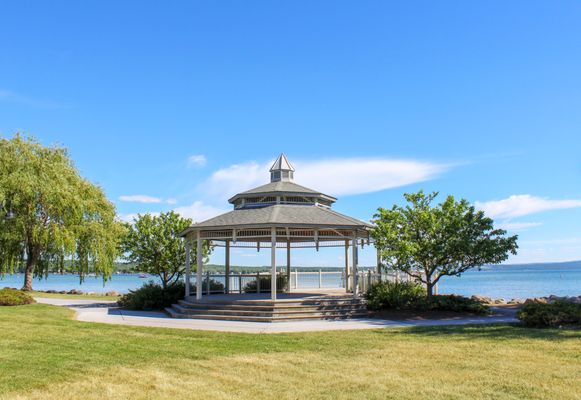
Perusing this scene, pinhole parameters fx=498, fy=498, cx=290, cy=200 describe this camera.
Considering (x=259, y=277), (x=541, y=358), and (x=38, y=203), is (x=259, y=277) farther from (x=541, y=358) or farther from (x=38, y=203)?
(x=541, y=358)

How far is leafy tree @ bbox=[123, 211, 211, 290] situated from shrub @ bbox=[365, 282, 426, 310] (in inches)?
378

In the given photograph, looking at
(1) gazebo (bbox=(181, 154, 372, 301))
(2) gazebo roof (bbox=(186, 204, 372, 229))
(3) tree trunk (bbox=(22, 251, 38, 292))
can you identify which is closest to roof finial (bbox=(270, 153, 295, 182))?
(1) gazebo (bbox=(181, 154, 372, 301))

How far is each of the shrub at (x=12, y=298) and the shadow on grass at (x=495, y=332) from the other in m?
15.1

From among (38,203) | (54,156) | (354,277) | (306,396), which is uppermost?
(54,156)

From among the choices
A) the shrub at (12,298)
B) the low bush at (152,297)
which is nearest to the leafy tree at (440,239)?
the low bush at (152,297)

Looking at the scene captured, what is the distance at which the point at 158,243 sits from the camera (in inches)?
912

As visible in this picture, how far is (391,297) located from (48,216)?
719 inches

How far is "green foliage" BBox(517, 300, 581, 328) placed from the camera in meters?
13.3

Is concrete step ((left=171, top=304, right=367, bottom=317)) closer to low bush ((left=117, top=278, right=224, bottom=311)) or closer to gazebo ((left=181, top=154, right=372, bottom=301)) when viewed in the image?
gazebo ((left=181, top=154, right=372, bottom=301))

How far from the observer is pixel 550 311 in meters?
13.5

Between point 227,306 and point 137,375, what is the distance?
28.8ft

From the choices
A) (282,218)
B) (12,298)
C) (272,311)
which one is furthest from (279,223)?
(12,298)

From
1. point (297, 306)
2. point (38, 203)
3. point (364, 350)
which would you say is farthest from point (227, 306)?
point (38, 203)

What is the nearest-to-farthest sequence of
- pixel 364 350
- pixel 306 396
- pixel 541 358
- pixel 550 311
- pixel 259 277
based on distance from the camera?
pixel 306 396 → pixel 541 358 → pixel 364 350 → pixel 550 311 → pixel 259 277
